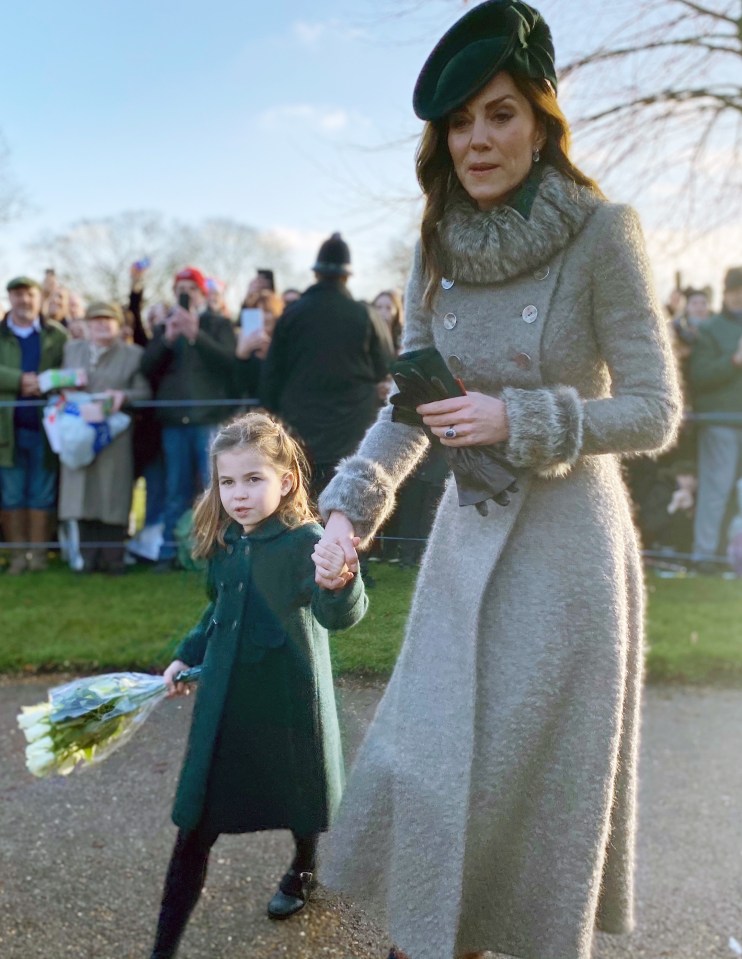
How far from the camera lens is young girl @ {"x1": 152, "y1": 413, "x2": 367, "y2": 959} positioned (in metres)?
2.09

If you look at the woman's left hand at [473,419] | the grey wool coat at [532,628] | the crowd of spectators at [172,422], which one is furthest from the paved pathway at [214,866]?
the crowd of spectators at [172,422]

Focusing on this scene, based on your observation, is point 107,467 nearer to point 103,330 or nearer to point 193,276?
point 103,330

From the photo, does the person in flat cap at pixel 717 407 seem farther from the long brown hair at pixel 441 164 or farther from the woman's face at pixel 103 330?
the long brown hair at pixel 441 164

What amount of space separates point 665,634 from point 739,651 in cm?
44

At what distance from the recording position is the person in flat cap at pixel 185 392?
6734 millimetres

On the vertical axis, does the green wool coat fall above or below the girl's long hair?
below

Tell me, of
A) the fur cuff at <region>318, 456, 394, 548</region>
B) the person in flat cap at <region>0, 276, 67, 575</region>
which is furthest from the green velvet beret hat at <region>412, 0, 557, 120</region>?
the person in flat cap at <region>0, 276, 67, 575</region>

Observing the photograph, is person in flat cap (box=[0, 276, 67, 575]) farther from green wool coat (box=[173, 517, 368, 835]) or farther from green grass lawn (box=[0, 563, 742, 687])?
green wool coat (box=[173, 517, 368, 835])

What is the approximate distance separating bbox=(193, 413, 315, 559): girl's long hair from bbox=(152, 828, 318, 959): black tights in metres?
0.66

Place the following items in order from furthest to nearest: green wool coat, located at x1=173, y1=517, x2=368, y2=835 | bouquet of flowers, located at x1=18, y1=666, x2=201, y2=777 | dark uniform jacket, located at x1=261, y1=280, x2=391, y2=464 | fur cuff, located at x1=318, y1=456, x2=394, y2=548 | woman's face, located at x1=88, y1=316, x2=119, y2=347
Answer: woman's face, located at x1=88, y1=316, x2=119, y2=347 < dark uniform jacket, located at x1=261, y1=280, x2=391, y2=464 < bouquet of flowers, located at x1=18, y1=666, x2=201, y2=777 < green wool coat, located at x1=173, y1=517, x2=368, y2=835 < fur cuff, located at x1=318, y1=456, x2=394, y2=548

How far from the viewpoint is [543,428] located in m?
1.72

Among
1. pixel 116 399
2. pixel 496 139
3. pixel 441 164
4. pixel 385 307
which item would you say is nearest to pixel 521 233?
pixel 496 139

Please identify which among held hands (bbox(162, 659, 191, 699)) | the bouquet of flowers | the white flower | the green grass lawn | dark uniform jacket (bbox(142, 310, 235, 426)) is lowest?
the green grass lawn

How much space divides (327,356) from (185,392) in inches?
90.1
